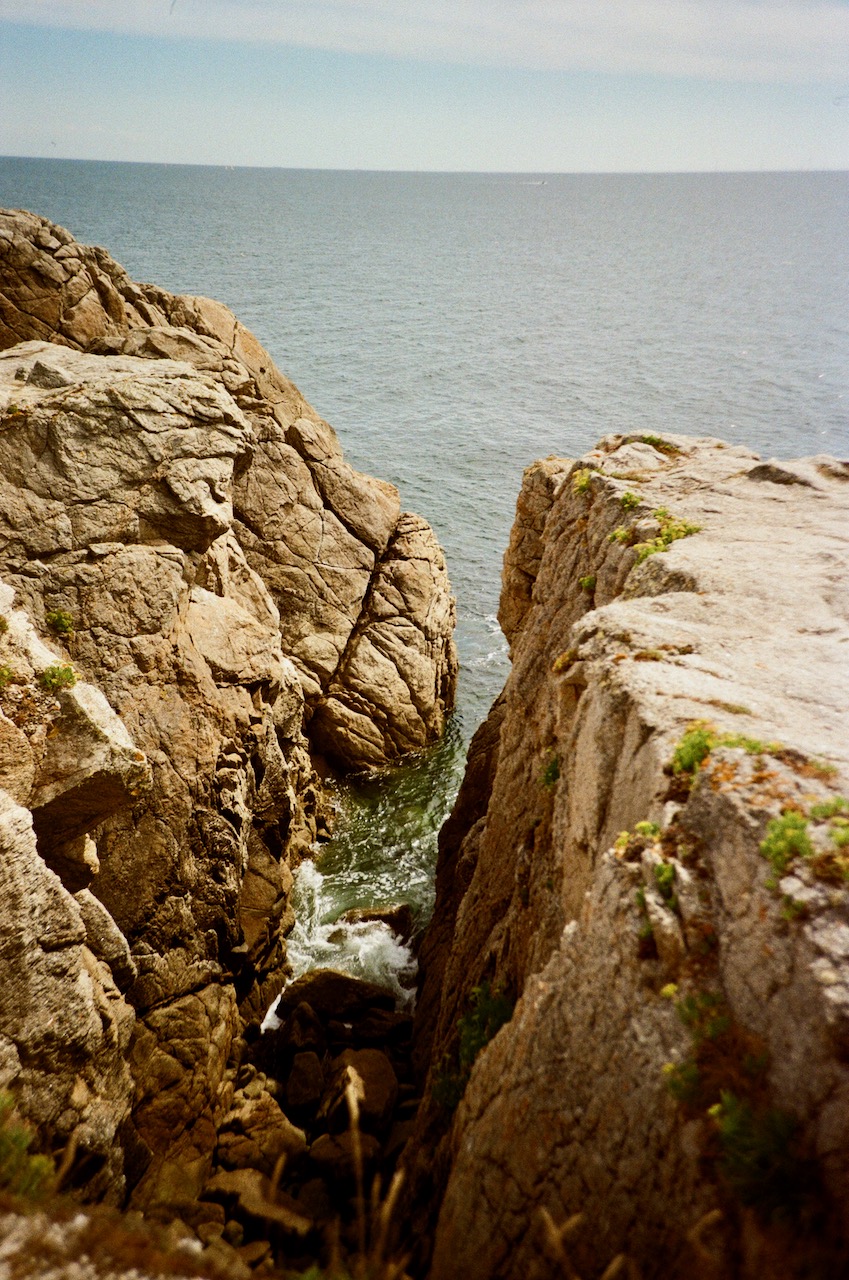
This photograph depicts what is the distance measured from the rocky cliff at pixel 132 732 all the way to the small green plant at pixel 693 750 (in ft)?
34.8

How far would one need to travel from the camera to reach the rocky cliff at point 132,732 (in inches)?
553

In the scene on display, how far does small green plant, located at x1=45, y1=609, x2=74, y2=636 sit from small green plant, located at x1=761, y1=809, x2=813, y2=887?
1657 cm

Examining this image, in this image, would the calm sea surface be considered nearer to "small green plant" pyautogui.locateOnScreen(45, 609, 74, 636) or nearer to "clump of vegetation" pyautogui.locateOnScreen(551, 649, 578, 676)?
"small green plant" pyautogui.locateOnScreen(45, 609, 74, 636)

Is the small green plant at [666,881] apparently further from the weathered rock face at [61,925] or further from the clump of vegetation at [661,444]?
the clump of vegetation at [661,444]

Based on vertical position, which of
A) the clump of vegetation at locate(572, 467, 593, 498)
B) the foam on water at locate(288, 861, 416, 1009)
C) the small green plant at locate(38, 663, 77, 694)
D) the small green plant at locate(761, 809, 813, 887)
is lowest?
the foam on water at locate(288, 861, 416, 1009)

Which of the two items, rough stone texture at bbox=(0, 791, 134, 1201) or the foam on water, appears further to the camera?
the foam on water

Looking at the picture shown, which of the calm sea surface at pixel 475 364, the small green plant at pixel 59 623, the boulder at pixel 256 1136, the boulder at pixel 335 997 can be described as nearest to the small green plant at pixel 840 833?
the boulder at pixel 256 1136

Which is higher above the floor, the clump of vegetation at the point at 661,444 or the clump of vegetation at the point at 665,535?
the clump of vegetation at the point at 661,444

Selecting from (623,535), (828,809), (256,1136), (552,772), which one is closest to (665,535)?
(623,535)

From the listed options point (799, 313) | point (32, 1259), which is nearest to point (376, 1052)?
point (32, 1259)

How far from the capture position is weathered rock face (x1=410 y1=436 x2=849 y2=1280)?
6.13 m

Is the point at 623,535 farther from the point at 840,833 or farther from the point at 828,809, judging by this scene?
the point at 840,833

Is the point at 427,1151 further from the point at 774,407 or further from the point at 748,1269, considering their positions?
the point at 774,407

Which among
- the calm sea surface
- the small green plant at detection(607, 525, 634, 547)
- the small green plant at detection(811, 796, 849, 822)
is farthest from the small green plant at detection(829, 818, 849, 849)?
the calm sea surface
